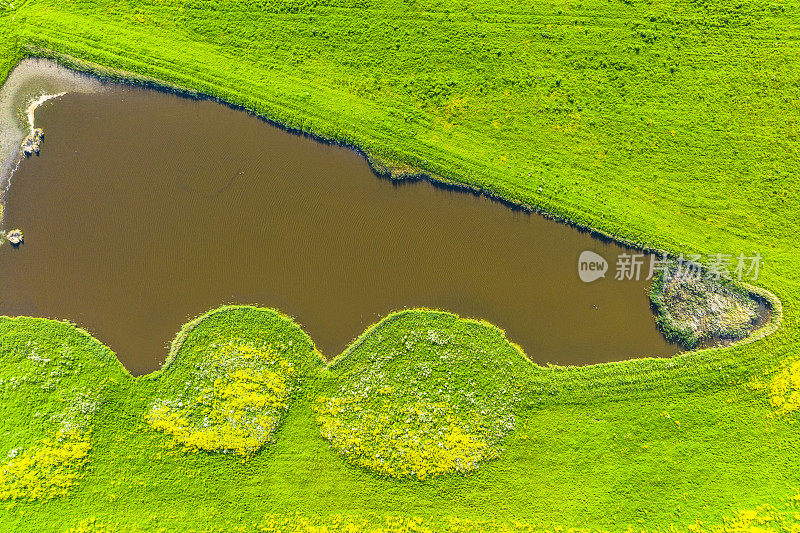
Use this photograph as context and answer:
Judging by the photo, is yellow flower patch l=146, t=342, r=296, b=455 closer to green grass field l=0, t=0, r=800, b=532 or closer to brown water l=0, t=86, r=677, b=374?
green grass field l=0, t=0, r=800, b=532

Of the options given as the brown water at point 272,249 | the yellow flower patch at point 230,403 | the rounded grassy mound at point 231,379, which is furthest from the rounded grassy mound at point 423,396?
the yellow flower patch at point 230,403

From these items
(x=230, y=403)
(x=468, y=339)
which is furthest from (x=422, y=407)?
(x=230, y=403)

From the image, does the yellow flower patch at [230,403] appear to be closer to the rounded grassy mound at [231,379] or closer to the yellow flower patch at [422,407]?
the rounded grassy mound at [231,379]

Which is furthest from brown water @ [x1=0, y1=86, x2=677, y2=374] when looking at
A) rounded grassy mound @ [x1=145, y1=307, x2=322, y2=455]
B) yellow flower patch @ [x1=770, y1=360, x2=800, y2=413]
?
yellow flower patch @ [x1=770, y1=360, x2=800, y2=413]

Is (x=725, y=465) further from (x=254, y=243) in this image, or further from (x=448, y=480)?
(x=254, y=243)

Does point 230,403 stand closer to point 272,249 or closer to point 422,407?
point 272,249
